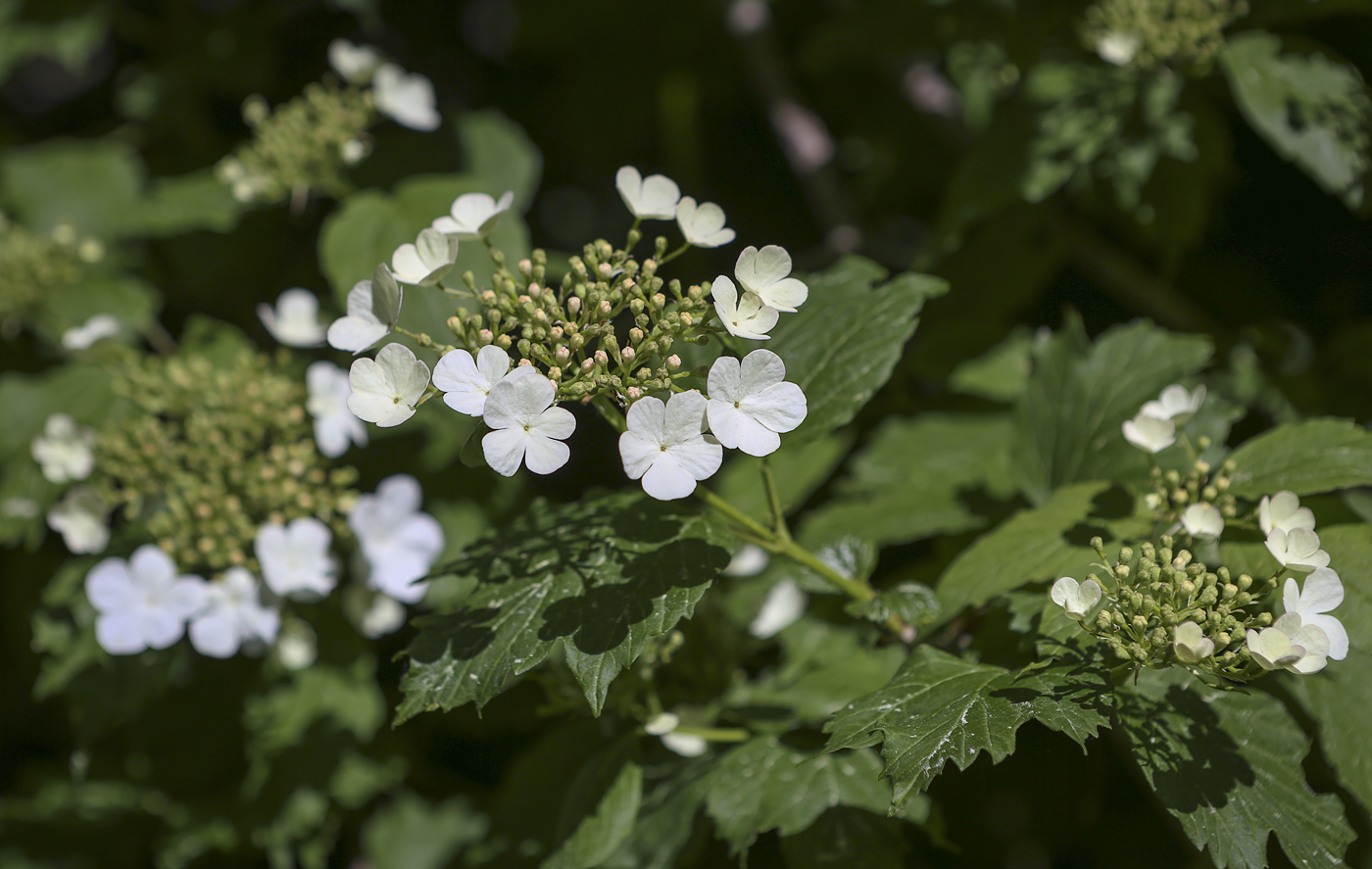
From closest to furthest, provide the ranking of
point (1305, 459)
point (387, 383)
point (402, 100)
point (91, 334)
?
point (387, 383) < point (1305, 459) < point (91, 334) < point (402, 100)

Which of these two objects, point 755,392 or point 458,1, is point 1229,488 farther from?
point 458,1

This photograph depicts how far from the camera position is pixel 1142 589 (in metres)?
1.22

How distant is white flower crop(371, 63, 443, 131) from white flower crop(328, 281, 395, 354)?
116 centimetres

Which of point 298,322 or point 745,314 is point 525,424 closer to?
point 745,314

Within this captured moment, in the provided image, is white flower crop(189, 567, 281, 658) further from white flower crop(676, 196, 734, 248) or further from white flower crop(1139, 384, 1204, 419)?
white flower crop(1139, 384, 1204, 419)

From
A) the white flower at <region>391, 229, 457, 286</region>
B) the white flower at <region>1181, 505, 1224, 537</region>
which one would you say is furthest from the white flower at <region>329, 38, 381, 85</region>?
the white flower at <region>1181, 505, 1224, 537</region>

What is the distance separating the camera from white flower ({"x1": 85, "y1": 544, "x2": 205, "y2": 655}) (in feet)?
5.96

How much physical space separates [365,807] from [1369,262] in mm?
3235

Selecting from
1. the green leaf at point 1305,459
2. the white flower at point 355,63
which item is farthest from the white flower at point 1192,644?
the white flower at point 355,63

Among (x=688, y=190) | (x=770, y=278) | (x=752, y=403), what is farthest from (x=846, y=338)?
(x=688, y=190)

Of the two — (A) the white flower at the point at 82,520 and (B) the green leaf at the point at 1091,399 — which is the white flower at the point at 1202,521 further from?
(A) the white flower at the point at 82,520

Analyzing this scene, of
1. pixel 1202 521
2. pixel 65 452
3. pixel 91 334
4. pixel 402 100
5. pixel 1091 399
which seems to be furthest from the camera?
pixel 402 100

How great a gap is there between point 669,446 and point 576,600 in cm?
29

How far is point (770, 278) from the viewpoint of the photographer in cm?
124
